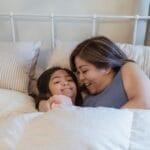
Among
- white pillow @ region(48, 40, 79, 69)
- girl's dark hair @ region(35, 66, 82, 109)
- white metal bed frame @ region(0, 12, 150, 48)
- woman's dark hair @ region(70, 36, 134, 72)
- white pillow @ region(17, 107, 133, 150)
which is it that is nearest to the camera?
white pillow @ region(17, 107, 133, 150)

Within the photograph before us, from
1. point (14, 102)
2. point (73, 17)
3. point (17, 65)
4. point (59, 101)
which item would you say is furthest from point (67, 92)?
point (73, 17)

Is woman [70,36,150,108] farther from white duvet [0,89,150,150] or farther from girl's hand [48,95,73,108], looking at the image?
white duvet [0,89,150,150]

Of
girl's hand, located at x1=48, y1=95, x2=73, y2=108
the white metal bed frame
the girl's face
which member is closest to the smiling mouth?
the girl's face

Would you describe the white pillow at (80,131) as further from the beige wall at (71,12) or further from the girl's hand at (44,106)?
the beige wall at (71,12)

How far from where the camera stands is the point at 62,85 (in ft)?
4.57

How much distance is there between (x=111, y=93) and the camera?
1.28 metres

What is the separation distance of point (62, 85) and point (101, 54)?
25cm

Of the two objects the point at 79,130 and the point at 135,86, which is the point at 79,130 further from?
the point at 135,86

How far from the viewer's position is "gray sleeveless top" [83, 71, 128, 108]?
126 centimetres

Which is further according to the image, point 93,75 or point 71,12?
point 71,12

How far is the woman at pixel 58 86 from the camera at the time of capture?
139 centimetres

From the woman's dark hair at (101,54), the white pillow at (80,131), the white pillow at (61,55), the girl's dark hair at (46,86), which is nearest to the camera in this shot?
the white pillow at (80,131)

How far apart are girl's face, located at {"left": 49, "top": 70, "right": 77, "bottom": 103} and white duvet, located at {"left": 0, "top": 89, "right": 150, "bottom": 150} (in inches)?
16.3

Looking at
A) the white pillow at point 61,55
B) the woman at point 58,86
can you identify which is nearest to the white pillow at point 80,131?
the woman at point 58,86
